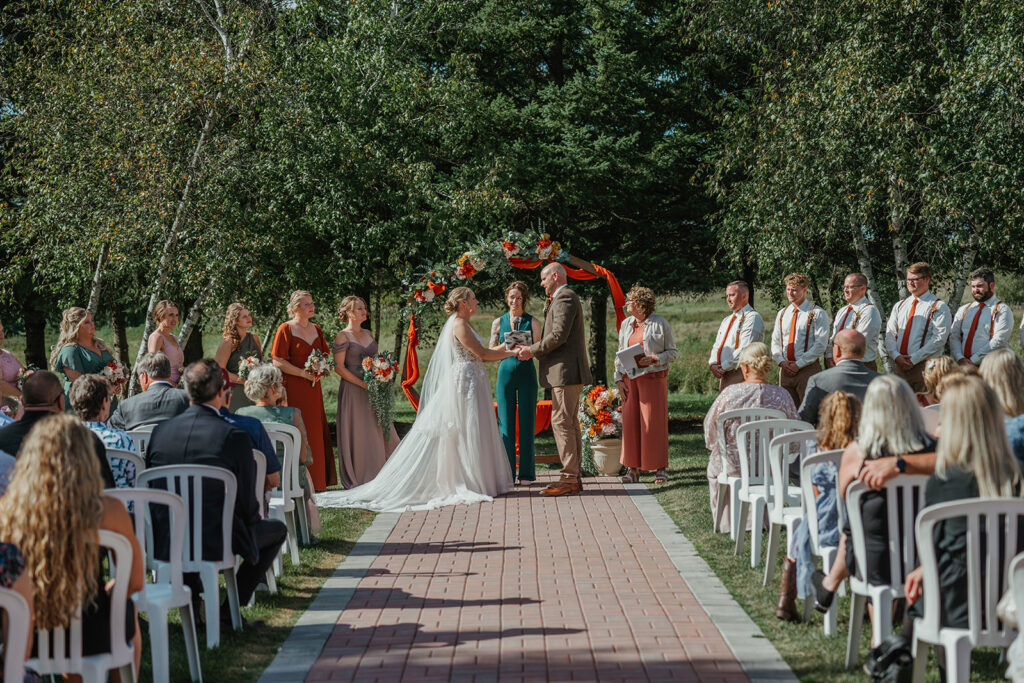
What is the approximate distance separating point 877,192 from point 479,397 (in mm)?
9338

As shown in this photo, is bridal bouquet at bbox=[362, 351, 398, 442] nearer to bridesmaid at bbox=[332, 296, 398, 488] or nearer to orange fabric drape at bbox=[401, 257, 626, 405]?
bridesmaid at bbox=[332, 296, 398, 488]

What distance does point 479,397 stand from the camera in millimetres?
11070

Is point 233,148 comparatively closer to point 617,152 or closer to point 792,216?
point 617,152

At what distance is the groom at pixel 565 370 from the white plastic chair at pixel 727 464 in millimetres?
2586

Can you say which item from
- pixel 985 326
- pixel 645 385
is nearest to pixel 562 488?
pixel 645 385

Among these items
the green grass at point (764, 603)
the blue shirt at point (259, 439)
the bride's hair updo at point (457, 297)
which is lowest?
the green grass at point (764, 603)

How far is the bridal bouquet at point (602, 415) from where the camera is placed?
12516 millimetres

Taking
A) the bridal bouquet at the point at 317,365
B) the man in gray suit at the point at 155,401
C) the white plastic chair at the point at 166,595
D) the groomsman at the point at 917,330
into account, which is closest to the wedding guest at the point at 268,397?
the man in gray suit at the point at 155,401

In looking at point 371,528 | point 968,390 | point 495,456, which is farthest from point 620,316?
point 968,390

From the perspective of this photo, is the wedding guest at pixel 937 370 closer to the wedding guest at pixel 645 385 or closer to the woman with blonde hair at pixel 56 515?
the wedding guest at pixel 645 385

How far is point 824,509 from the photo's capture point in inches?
221

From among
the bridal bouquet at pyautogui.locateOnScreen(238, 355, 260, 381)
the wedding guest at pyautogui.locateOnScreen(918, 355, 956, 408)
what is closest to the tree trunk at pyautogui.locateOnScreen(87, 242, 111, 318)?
the bridal bouquet at pyautogui.locateOnScreen(238, 355, 260, 381)

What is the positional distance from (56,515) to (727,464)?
5.71 meters

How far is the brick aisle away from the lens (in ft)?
17.0
